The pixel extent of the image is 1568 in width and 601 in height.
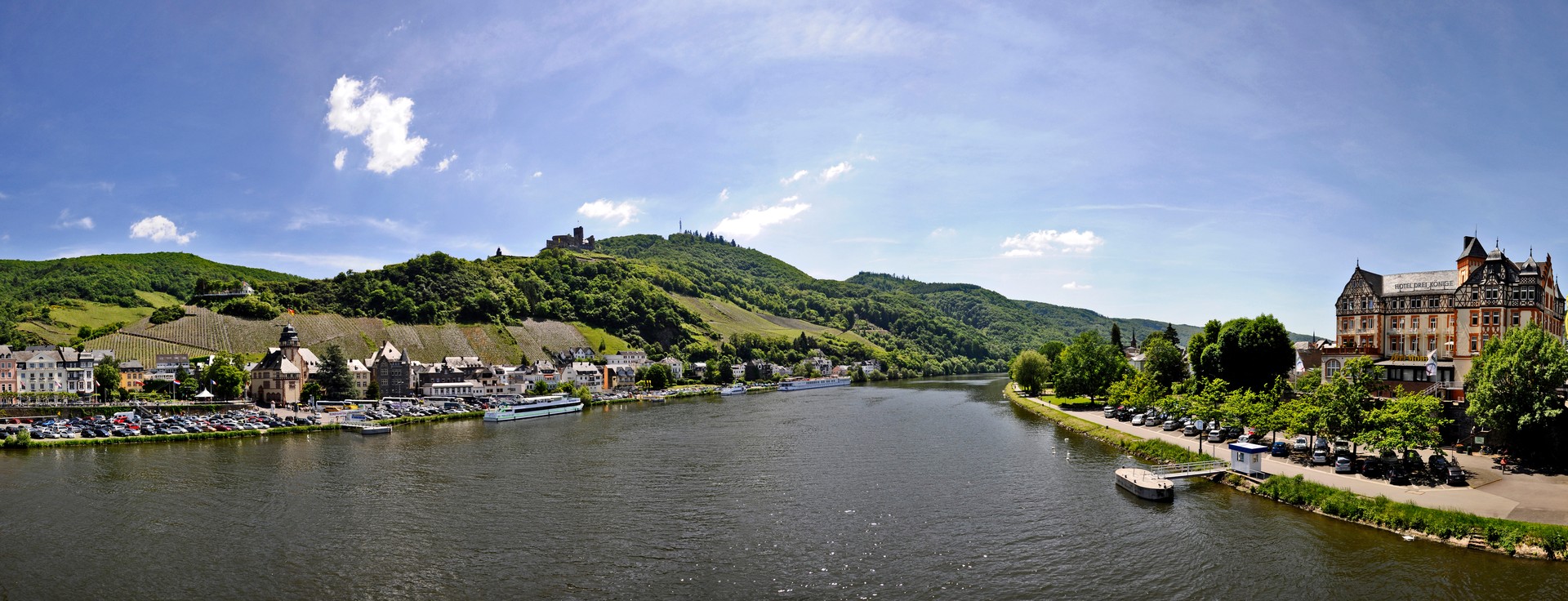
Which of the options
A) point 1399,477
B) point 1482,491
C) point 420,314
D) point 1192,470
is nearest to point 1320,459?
point 1399,477

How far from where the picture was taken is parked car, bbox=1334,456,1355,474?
34156 millimetres

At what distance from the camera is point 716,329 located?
584ft

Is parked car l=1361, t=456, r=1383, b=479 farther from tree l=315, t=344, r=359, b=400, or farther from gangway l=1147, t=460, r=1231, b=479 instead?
tree l=315, t=344, r=359, b=400

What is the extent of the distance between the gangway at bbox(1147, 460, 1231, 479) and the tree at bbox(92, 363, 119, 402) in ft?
308

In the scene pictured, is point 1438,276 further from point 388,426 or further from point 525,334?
point 525,334

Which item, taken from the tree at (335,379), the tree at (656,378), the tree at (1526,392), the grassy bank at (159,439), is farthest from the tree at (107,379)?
the tree at (1526,392)

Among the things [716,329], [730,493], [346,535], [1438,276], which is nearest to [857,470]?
[730,493]

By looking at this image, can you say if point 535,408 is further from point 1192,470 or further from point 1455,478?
point 1455,478

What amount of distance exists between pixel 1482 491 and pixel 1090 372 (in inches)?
1843

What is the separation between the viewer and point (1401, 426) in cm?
3356

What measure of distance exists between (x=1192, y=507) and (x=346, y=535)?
1350 inches

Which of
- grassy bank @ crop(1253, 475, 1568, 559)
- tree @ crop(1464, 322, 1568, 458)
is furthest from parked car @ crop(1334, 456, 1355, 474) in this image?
tree @ crop(1464, 322, 1568, 458)

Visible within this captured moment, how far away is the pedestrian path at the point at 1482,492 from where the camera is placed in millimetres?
27047

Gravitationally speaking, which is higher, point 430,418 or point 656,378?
point 656,378
